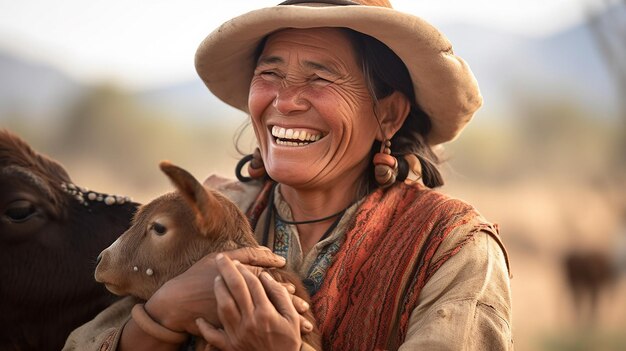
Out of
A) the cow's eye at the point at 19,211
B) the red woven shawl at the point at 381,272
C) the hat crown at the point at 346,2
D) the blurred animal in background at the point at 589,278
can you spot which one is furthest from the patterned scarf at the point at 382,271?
the blurred animal in background at the point at 589,278

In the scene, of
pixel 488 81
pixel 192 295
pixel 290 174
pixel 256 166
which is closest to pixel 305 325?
pixel 192 295

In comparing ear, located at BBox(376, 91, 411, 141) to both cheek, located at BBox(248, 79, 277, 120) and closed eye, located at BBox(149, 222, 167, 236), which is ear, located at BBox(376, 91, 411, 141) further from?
closed eye, located at BBox(149, 222, 167, 236)

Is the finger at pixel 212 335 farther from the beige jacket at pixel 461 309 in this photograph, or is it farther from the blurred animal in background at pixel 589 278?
the blurred animal in background at pixel 589 278

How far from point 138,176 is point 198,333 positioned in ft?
95.9

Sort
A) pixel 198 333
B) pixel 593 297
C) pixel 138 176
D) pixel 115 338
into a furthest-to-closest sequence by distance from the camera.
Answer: pixel 138 176, pixel 593 297, pixel 115 338, pixel 198 333

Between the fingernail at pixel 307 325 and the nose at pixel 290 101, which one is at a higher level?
the nose at pixel 290 101

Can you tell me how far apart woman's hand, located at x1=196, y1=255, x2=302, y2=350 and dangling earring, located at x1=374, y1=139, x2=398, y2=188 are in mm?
846

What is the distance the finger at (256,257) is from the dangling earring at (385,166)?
683mm

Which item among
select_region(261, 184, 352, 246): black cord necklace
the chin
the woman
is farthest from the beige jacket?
the chin

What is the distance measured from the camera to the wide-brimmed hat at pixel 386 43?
3.05 metres

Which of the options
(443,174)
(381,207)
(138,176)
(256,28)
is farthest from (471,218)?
(138,176)

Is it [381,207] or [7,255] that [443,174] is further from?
[7,255]

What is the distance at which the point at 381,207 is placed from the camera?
3316mm

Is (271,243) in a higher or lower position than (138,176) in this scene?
higher
